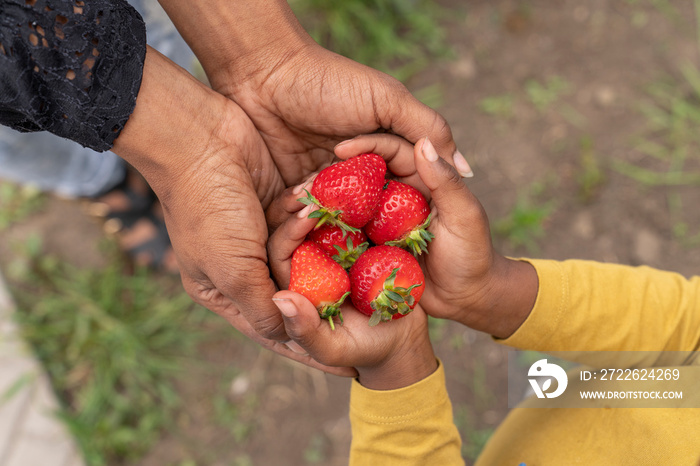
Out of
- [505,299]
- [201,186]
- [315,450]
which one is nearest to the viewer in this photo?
[201,186]

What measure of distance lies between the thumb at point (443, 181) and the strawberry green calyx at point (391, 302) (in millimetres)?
252

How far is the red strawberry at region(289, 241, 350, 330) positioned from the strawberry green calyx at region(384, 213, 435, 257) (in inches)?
8.3

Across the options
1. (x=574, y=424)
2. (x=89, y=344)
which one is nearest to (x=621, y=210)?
(x=574, y=424)

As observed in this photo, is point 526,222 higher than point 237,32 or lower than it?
lower

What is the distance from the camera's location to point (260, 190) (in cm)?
175

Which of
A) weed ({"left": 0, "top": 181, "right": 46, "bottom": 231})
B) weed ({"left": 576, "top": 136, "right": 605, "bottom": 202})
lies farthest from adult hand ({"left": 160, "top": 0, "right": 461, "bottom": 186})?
weed ({"left": 0, "top": 181, "right": 46, "bottom": 231})

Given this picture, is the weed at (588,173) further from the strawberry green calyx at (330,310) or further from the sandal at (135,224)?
the sandal at (135,224)

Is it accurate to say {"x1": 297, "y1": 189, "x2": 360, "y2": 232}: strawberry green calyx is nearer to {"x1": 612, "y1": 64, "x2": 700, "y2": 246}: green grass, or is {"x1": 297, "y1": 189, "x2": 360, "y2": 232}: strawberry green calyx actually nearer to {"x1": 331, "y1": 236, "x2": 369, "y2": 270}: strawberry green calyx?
{"x1": 331, "y1": 236, "x2": 369, "y2": 270}: strawberry green calyx

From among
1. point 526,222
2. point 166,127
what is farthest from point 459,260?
point 526,222

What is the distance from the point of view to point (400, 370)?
60.7 inches

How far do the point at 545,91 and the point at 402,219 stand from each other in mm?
1884

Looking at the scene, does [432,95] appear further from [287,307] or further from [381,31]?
[287,307]

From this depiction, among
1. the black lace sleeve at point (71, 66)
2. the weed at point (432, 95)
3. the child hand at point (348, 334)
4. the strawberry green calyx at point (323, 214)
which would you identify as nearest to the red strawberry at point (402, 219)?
the strawberry green calyx at point (323, 214)

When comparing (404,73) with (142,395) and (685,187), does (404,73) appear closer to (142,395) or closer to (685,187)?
(685,187)
